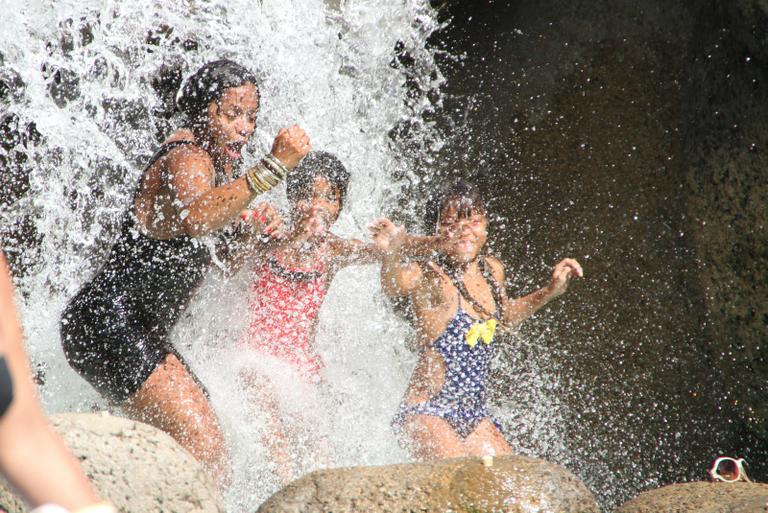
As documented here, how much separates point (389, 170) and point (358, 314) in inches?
54.7

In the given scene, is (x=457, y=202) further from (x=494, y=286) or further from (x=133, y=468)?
(x=133, y=468)

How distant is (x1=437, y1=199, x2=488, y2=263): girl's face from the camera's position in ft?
13.6

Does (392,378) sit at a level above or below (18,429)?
below

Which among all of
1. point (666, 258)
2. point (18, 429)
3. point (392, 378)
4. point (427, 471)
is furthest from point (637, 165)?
point (18, 429)

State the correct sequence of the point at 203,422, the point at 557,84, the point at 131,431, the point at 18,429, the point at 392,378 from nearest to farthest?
the point at 18,429 < the point at 131,431 < the point at 203,422 < the point at 392,378 < the point at 557,84

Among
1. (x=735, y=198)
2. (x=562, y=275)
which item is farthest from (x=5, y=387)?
(x=735, y=198)

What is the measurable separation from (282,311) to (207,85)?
1.08 meters

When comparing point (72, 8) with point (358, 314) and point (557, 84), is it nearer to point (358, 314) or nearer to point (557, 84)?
point (358, 314)

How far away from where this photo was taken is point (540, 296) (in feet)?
13.9

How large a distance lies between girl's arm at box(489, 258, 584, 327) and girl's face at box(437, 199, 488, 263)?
0.86 ft

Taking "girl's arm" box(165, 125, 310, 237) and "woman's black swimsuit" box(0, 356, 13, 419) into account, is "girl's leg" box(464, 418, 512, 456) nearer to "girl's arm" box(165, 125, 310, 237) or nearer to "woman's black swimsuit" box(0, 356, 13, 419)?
"girl's arm" box(165, 125, 310, 237)

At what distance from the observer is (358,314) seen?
4.97 metres

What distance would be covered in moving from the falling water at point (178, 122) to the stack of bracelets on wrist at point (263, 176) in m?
1.06

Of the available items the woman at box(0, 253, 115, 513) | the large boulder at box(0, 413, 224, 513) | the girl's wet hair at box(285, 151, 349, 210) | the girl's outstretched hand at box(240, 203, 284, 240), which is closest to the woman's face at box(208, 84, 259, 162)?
the girl's outstretched hand at box(240, 203, 284, 240)
